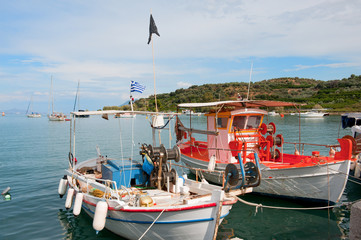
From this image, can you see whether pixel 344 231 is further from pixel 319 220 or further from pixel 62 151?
pixel 62 151

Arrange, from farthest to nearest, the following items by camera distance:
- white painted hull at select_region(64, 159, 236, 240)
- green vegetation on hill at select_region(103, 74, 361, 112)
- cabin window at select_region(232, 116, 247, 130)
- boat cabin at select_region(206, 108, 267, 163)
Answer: green vegetation on hill at select_region(103, 74, 361, 112) → cabin window at select_region(232, 116, 247, 130) → boat cabin at select_region(206, 108, 267, 163) → white painted hull at select_region(64, 159, 236, 240)

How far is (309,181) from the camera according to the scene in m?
11.0

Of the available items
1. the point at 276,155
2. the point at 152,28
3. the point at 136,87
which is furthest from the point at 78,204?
the point at 276,155

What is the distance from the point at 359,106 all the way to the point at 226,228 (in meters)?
66.9

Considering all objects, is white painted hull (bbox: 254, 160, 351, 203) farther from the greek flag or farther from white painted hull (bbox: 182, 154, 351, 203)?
the greek flag

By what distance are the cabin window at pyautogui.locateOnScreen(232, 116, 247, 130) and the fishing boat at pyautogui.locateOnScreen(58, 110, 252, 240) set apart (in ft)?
14.7

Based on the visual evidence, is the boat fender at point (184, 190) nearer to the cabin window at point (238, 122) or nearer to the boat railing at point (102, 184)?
the boat railing at point (102, 184)

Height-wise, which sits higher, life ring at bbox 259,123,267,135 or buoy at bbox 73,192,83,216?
life ring at bbox 259,123,267,135

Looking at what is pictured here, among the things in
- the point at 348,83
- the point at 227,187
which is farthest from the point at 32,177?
the point at 348,83

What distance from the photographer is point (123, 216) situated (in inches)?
307

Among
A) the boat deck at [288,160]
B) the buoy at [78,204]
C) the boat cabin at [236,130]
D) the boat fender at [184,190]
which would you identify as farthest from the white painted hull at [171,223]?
the boat cabin at [236,130]

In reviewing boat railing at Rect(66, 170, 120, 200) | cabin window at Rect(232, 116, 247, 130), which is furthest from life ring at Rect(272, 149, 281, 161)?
boat railing at Rect(66, 170, 120, 200)

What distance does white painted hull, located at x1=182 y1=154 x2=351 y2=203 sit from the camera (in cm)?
1030

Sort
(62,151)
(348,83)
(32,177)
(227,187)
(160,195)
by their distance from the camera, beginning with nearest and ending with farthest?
(227,187)
(160,195)
(32,177)
(62,151)
(348,83)
